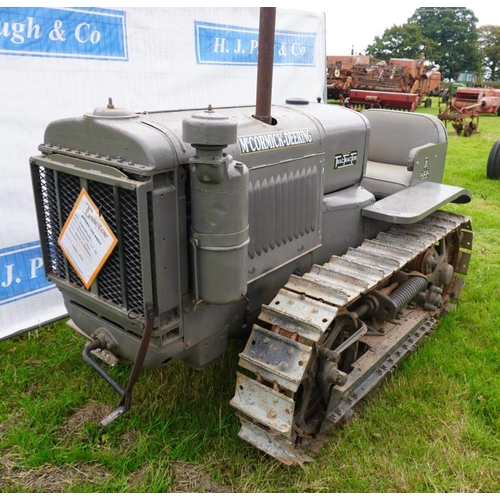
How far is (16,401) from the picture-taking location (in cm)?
321

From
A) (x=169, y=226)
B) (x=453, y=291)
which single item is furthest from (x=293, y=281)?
(x=453, y=291)

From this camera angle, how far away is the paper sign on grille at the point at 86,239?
2355 millimetres

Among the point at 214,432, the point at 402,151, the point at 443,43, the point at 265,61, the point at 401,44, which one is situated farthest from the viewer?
the point at 443,43

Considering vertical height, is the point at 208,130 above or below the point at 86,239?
above

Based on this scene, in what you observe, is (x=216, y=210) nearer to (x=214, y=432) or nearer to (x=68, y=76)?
(x=214, y=432)

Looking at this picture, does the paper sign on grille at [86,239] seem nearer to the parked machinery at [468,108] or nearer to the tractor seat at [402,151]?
the tractor seat at [402,151]

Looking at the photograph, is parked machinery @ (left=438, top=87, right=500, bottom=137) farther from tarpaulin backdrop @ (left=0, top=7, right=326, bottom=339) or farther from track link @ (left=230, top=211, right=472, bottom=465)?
track link @ (left=230, top=211, right=472, bottom=465)

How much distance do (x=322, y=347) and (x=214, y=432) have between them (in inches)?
31.1

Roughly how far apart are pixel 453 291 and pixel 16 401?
3.49 meters

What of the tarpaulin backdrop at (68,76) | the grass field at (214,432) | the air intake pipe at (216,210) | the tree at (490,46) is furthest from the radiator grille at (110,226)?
the tree at (490,46)

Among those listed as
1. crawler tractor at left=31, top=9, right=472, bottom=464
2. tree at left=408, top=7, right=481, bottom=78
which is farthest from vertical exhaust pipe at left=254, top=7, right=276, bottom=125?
tree at left=408, top=7, right=481, bottom=78

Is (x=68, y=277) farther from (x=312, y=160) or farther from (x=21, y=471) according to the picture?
(x=312, y=160)

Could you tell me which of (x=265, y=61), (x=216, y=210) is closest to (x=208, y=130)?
(x=216, y=210)

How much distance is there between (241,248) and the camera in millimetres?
2287
